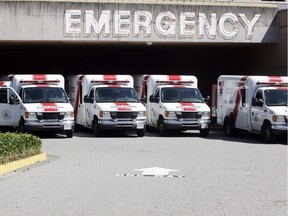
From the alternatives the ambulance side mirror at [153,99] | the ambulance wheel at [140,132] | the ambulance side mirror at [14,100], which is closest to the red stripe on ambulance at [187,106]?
the ambulance side mirror at [153,99]

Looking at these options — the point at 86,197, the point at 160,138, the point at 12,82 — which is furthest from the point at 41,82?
the point at 86,197

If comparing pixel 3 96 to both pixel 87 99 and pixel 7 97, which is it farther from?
pixel 87 99

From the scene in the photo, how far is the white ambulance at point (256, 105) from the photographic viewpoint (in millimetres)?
24719

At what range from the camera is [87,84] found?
2905 centimetres

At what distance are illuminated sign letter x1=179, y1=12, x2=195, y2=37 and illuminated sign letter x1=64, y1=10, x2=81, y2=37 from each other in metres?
4.87

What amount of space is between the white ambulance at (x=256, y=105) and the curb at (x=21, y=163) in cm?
920

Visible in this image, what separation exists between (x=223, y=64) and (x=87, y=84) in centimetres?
1562

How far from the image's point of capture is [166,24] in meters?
34.5

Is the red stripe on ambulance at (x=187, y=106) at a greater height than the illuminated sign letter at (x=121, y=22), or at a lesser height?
lesser

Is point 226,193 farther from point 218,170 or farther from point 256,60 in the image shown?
point 256,60

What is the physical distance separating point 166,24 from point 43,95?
9.14 metres

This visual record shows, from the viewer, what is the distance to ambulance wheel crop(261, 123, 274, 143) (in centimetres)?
2469

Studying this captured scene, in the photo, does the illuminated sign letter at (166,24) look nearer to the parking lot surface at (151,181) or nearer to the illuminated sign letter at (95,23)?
the illuminated sign letter at (95,23)

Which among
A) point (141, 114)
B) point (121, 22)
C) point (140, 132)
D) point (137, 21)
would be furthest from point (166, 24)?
point (141, 114)
